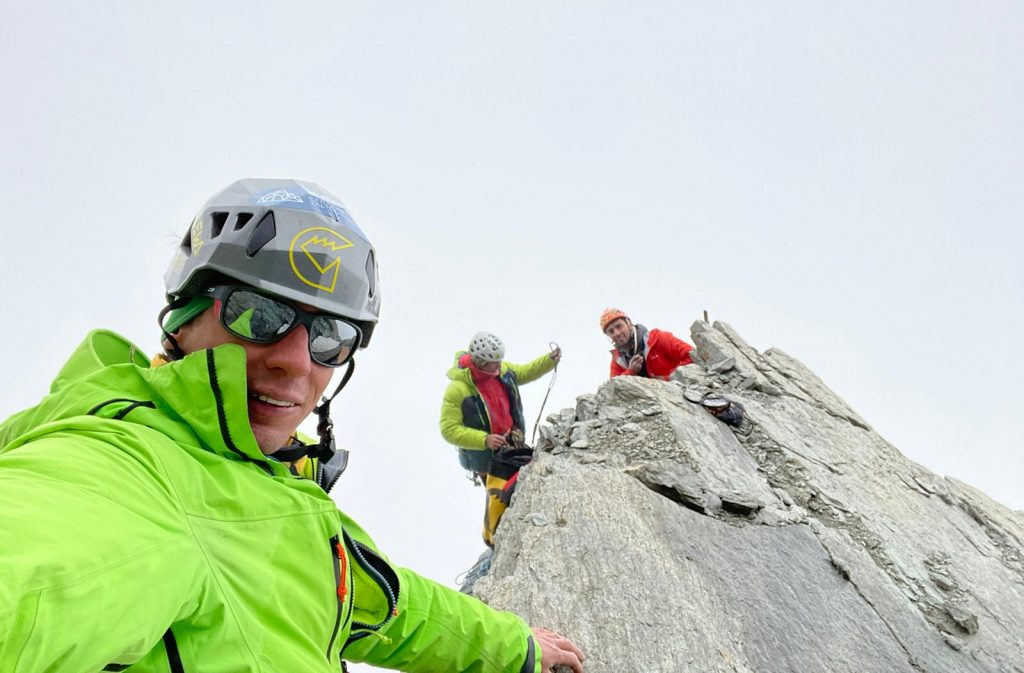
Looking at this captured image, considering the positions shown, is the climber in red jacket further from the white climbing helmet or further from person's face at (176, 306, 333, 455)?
person's face at (176, 306, 333, 455)

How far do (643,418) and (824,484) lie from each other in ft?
7.98

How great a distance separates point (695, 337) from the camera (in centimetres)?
1328

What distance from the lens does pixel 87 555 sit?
1.40 m

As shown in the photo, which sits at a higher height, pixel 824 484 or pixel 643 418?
pixel 643 418

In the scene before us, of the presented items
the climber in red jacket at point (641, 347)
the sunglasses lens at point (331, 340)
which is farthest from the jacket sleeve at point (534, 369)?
the sunglasses lens at point (331, 340)

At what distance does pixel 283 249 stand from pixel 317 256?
158 millimetres

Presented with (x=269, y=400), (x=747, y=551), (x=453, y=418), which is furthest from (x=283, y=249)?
(x=453, y=418)

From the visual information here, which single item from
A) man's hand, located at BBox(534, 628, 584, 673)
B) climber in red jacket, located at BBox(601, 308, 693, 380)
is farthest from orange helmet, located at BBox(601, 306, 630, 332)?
man's hand, located at BBox(534, 628, 584, 673)

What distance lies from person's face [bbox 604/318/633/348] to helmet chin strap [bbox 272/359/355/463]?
10.8m

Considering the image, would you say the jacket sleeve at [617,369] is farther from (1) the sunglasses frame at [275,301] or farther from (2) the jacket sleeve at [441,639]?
(1) the sunglasses frame at [275,301]

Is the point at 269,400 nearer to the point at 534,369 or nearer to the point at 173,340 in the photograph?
the point at 173,340

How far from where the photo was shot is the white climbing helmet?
13.7m

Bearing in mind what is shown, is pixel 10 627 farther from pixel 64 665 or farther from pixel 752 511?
pixel 752 511

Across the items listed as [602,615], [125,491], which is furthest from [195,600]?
[602,615]
